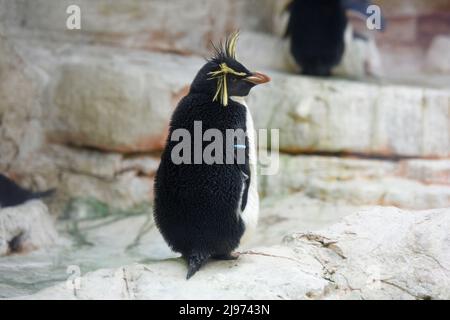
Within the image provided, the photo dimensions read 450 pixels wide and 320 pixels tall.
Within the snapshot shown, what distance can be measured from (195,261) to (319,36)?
3.47m

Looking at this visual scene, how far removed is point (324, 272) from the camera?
9.45 ft

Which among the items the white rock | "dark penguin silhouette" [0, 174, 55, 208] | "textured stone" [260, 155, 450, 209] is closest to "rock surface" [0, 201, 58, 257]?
"dark penguin silhouette" [0, 174, 55, 208]

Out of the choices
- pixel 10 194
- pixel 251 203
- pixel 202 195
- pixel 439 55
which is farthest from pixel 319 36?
pixel 202 195

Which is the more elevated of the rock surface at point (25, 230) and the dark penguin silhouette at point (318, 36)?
the dark penguin silhouette at point (318, 36)

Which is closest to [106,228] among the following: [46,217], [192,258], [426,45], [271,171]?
[46,217]

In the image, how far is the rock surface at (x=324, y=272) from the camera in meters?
2.62

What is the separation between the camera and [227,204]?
2.84 metres

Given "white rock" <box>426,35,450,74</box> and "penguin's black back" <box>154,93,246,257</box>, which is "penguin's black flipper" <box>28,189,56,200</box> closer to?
"penguin's black back" <box>154,93,246,257</box>

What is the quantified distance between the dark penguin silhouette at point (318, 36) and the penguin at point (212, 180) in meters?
2.88

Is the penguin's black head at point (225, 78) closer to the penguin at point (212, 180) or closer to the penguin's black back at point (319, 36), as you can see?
the penguin at point (212, 180)

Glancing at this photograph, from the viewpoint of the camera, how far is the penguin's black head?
2938 millimetres

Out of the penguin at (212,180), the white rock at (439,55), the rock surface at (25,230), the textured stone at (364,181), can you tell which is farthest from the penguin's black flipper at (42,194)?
the white rock at (439,55)

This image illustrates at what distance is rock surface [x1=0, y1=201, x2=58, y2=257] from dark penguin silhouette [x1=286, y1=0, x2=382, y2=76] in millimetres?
2657

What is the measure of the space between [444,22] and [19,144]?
4.93 m
